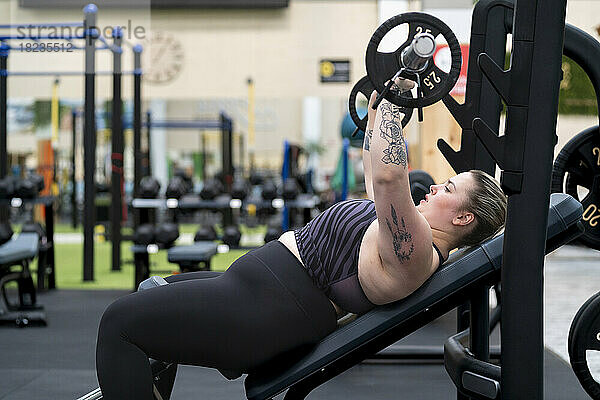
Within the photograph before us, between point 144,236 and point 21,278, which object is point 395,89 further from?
point 144,236

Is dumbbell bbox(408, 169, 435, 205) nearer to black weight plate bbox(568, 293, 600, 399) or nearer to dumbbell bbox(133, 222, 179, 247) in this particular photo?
black weight plate bbox(568, 293, 600, 399)

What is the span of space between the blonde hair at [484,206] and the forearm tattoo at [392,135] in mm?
234

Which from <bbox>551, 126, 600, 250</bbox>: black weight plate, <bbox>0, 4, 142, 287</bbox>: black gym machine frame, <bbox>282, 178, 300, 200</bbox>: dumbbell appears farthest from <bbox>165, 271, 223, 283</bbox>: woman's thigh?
<bbox>282, 178, 300, 200</bbox>: dumbbell

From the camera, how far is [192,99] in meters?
9.55

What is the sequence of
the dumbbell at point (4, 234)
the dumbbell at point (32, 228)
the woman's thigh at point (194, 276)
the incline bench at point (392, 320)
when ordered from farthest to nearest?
the dumbbell at point (32, 228)
the dumbbell at point (4, 234)
the woman's thigh at point (194, 276)
the incline bench at point (392, 320)

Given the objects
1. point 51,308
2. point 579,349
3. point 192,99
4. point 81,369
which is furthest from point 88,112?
point 192,99

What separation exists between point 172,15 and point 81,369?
6835mm

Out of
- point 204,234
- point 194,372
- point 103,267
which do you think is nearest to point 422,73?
point 194,372

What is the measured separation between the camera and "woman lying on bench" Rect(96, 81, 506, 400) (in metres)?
1.52

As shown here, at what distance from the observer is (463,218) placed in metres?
1.65

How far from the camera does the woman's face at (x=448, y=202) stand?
165 cm

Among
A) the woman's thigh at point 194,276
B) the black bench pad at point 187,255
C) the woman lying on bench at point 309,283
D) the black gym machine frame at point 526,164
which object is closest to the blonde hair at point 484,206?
the woman lying on bench at point 309,283

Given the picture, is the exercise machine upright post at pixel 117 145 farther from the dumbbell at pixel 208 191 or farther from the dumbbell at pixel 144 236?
the dumbbell at pixel 144 236

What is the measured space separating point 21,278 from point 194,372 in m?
1.37
